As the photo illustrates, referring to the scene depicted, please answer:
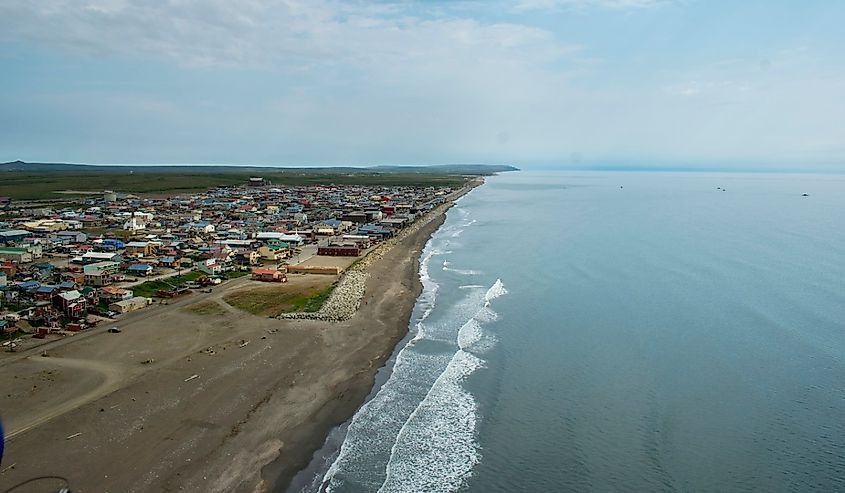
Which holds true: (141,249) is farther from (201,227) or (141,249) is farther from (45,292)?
(45,292)

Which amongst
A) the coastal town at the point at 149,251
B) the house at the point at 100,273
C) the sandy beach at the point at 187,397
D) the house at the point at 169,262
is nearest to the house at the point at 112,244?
the coastal town at the point at 149,251

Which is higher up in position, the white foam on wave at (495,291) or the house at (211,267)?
the house at (211,267)

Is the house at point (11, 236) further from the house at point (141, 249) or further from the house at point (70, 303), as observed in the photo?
the house at point (70, 303)

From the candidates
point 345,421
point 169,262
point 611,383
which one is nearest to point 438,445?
point 345,421

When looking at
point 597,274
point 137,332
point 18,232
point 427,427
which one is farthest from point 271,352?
point 18,232

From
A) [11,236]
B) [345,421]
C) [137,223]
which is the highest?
[11,236]

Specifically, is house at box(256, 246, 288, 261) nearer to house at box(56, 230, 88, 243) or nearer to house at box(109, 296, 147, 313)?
house at box(109, 296, 147, 313)
